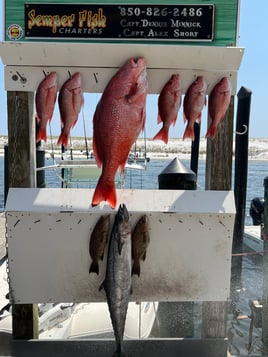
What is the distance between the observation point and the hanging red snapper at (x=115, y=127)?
2354 mm

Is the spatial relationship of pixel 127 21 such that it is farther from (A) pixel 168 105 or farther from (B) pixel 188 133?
(B) pixel 188 133

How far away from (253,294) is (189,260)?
5.05 meters

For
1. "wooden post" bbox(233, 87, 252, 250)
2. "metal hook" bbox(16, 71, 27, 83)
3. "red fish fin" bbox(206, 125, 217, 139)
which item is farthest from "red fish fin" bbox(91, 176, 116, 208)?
"wooden post" bbox(233, 87, 252, 250)

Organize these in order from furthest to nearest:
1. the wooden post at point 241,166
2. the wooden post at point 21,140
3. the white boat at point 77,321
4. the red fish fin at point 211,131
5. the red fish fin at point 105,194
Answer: the wooden post at point 241,166
the white boat at point 77,321
the wooden post at point 21,140
the red fish fin at point 211,131
the red fish fin at point 105,194

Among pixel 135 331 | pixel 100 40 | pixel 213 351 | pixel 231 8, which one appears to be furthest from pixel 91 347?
pixel 231 8

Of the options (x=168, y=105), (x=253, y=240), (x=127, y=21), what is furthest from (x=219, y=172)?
(x=253, y=240)

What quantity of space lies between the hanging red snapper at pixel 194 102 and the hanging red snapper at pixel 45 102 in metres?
0.88

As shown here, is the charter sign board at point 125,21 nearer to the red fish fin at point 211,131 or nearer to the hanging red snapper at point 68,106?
the hanging red snapper at point 68,106

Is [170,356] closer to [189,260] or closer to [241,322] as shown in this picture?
[189,260]

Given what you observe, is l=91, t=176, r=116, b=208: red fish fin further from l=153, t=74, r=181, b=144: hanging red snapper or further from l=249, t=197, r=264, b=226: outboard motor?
l=249, t=197, r=264, b=226: outboard motor

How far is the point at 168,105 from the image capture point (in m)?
2.67

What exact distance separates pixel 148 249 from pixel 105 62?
4.28 feet

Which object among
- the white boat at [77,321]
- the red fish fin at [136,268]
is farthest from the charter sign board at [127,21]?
the white boat at [77,321]

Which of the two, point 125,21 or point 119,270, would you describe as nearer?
point 119,270
